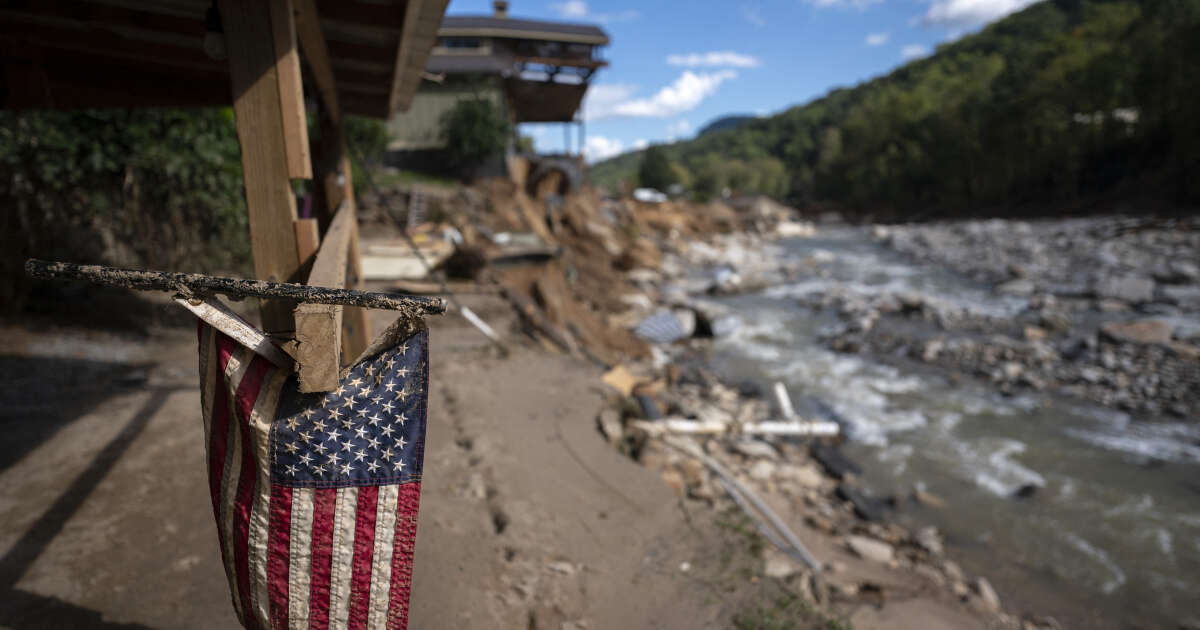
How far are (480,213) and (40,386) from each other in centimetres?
992

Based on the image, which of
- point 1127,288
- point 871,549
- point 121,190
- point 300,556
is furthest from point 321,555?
point 1127,288

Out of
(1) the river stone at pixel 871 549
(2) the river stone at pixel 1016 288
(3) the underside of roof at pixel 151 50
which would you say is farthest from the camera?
(2) the river stone at pixel 1016 288

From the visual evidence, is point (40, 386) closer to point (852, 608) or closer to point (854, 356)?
point (852, 608)

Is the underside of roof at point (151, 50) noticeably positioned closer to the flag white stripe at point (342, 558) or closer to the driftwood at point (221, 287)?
the driftwood at point (221, 287)


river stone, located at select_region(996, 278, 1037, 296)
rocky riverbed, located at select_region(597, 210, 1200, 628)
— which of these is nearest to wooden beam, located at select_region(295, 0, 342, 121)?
rocky riverbed, located at select_region(597, 210, 1200, 628)

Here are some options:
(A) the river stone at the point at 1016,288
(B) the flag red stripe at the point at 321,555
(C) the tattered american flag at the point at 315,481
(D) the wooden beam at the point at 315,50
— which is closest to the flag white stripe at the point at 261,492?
(C) the tattered american flag at the point at 315,481

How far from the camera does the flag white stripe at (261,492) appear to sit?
1.32 meters

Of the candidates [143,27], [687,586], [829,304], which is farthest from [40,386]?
[829,304]

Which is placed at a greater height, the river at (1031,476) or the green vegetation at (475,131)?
the green vegetation at (475,131)

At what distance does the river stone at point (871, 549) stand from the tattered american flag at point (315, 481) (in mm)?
4155

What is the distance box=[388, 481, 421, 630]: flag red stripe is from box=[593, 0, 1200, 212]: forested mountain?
107ft

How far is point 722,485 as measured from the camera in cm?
475

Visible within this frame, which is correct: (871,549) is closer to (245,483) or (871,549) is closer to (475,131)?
(245,483)

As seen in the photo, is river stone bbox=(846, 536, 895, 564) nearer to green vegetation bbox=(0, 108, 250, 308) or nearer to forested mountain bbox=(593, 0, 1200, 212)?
green vegetation bbox=(0, 108, 250, 308)
